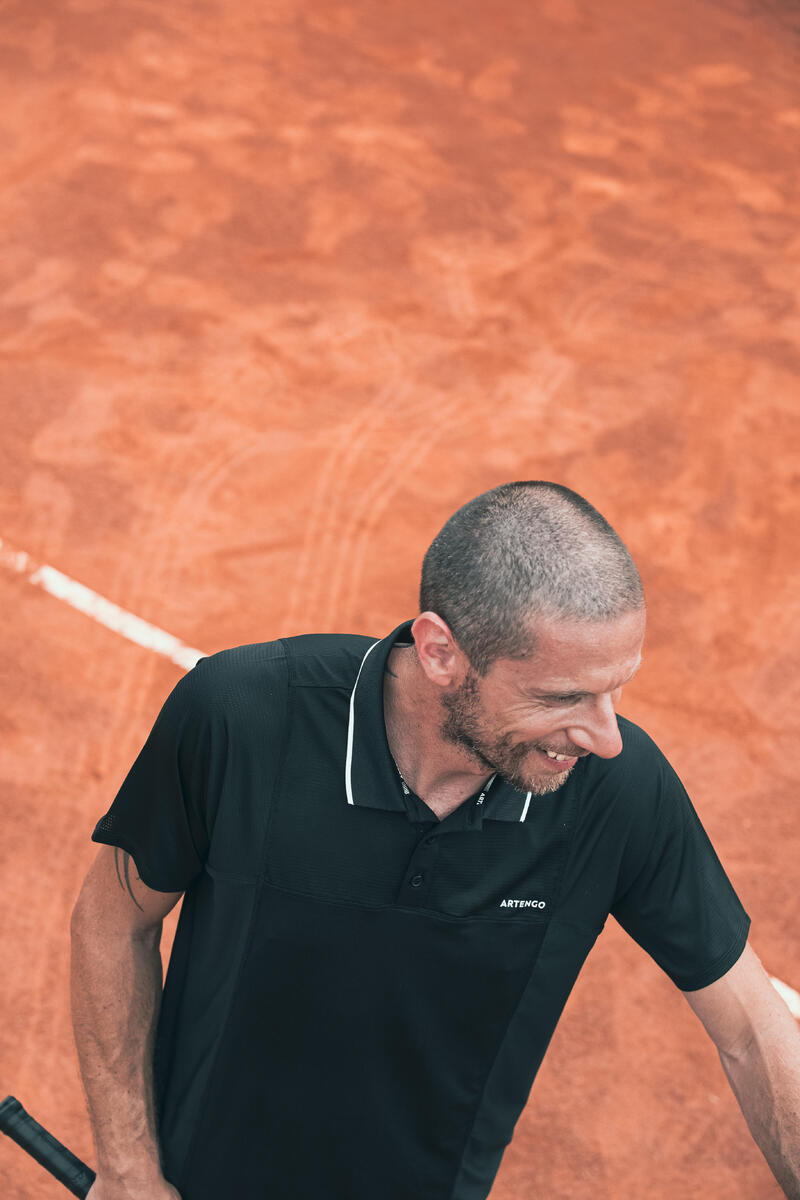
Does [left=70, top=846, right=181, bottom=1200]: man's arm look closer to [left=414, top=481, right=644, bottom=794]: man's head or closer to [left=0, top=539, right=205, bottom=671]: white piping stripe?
[left=414, top=481, right=644, bottom=794]: man's head

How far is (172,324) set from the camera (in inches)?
220

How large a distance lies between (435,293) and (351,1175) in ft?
15.6

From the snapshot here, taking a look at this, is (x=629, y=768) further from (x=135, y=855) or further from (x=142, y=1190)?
(x=142, y=1190)

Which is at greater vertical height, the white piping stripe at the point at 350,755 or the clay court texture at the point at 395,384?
the white piping stripe at the point at 350,755

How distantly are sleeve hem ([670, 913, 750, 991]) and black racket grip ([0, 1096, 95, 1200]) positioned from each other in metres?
1.00

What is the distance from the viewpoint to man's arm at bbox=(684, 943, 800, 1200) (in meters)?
1.69

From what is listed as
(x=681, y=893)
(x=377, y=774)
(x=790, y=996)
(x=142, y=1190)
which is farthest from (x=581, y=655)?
(x=790, y=996)

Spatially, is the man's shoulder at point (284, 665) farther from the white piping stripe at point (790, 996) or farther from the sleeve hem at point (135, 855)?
the white piping stripe at point (790, 996)

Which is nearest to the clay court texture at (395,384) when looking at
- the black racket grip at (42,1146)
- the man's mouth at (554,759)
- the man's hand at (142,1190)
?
the black racket grip at (42,1146)

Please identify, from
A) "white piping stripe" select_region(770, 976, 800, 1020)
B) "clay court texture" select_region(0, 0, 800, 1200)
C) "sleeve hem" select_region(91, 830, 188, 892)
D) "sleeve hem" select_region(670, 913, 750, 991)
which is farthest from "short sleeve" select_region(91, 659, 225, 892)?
"white piping stripe" select_region(770, 976, 800, 1020)

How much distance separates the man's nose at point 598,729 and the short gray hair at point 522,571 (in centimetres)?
12

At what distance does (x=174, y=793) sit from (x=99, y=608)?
2.96 m

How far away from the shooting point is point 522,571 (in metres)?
1.58

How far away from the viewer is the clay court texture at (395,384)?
3686mm
